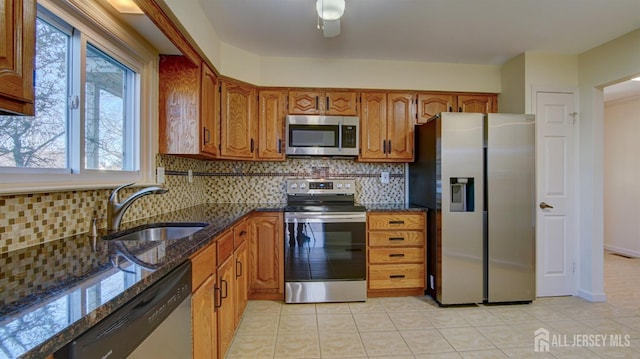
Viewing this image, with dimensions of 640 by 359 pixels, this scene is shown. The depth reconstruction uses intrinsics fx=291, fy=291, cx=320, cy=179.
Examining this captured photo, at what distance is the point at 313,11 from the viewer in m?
2.18

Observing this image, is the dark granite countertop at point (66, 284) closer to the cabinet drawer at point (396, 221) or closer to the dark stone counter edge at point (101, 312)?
the dark stone counter edge at point (101, 312)

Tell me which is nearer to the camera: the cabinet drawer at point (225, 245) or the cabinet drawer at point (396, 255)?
the cabinet drawer at point (225, 245)

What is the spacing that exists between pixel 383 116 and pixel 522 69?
142cm

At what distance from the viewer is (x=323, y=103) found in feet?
9.96

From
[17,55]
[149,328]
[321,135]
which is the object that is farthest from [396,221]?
[17,55]

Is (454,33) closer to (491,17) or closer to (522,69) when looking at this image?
(491,17)

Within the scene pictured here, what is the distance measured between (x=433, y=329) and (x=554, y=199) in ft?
5.97

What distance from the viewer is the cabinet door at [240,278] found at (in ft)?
6.86

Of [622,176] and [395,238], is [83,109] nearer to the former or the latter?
[395,238]

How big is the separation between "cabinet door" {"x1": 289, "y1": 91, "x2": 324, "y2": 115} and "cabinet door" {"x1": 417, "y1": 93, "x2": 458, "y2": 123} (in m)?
1.07

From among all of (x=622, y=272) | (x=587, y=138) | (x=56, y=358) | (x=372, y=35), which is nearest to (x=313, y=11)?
(x=372, y=35)

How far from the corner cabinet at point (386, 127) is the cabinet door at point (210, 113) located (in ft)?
4.70

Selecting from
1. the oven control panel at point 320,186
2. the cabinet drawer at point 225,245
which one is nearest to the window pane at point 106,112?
the cabinet drawer at point 225,245

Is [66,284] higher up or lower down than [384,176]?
lower down
